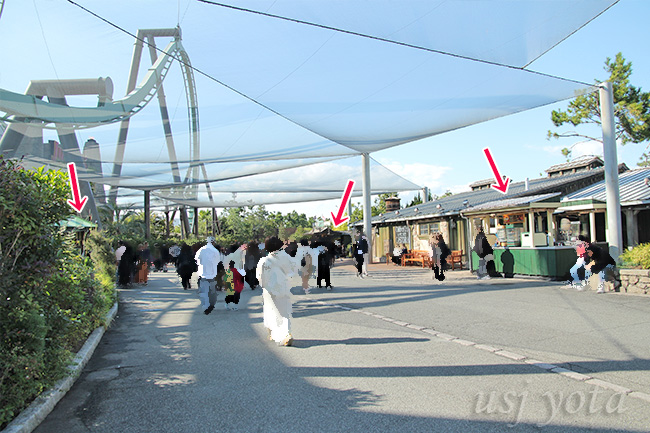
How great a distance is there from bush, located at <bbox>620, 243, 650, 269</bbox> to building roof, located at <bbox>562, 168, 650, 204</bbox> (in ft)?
14.6

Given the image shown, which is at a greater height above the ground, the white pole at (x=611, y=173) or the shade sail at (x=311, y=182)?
the shade sail at (x=311, y=182)

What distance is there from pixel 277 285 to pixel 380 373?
7.38 feet

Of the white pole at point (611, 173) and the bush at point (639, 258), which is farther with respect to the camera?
the white pole at point (611, 173)

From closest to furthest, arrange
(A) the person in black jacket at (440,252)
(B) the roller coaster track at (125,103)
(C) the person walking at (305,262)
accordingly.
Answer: (B) the roller coaster track at (125,103) < (C) the person walking at (305,262) < (A) the person in black jacket at (440,252)

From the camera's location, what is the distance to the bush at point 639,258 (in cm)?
998

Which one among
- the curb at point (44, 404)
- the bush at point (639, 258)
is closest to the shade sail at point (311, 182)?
the bush at point (639, 258)

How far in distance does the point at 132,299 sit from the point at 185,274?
69.7 inches

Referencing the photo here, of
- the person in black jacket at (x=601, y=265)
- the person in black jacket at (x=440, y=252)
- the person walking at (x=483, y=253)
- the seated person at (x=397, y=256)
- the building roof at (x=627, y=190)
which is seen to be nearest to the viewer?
the person in black jacket at (x=601, y=265)

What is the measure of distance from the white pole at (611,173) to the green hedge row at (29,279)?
12208 millimetres

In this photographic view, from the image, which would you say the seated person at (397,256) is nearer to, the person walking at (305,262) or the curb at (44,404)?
the person walking at (305,262)

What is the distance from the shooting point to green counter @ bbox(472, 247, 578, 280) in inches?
527

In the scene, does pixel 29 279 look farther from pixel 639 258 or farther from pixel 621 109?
pixel 621 109

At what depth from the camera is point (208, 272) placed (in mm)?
9469

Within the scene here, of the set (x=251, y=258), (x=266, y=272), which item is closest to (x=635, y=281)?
(x=266, y=272)
